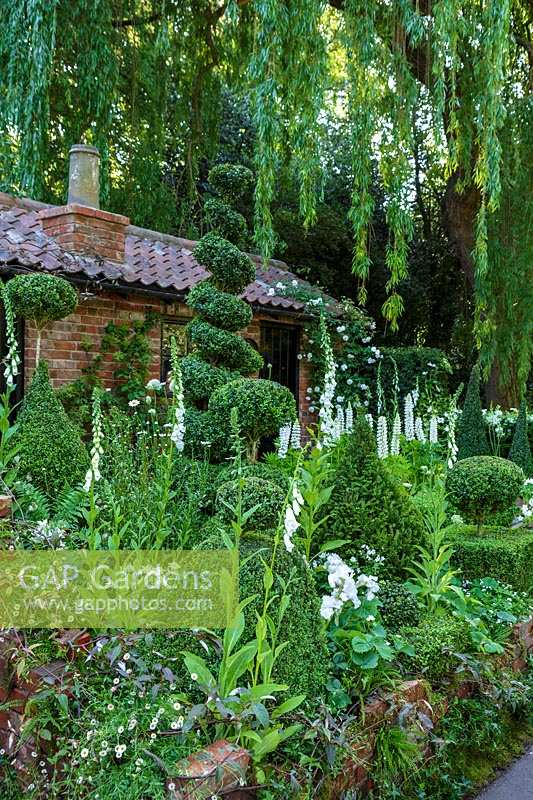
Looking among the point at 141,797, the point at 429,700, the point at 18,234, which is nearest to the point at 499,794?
the point at 429,700

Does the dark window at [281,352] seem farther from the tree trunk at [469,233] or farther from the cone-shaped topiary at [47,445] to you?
the cone-shaped topiary at [47,445]

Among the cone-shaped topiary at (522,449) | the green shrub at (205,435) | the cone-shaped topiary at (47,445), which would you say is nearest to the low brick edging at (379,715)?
the green shrub at (205,435)

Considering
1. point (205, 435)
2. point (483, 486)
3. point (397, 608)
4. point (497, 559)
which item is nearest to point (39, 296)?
point (205, 435)

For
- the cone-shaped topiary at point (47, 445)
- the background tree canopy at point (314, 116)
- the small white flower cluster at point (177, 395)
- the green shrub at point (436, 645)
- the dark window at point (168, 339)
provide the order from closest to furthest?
the green shrub at point (436, 645) → the small white flower cluster at point (177, 395) → the cone-shaped topiary at point (47, 445) → the background tree canopy at point (314, 116) → the dark window at point (168, 339)

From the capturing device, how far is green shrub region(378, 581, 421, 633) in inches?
113

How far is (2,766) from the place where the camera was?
2.23 meters

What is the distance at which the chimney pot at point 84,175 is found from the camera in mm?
7211

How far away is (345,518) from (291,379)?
6726 millimetres

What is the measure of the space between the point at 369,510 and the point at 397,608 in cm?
48

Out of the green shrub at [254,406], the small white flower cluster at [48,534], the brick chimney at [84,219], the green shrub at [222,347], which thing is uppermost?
the brick chimney at [84,219]

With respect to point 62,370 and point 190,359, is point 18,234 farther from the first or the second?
point 190,359

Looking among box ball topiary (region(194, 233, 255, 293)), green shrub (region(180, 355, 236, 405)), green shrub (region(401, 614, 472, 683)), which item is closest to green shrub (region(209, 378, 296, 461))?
green shrub (region(180, 355, 236, 405))

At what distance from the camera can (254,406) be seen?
394 centimetres

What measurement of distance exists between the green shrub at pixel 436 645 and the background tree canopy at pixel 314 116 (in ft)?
12.1
